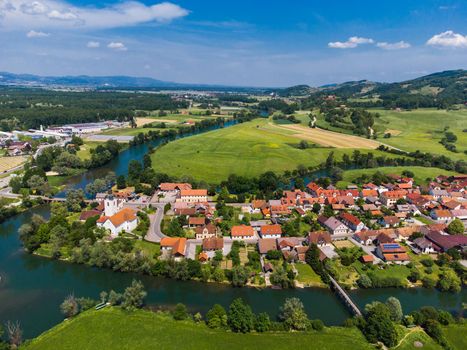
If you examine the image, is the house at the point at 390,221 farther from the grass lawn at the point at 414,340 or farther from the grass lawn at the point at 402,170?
the grass lawn at the point at 414,340

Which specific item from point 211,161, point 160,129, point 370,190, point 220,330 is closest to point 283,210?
point 370,190

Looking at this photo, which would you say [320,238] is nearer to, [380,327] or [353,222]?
[353,222]

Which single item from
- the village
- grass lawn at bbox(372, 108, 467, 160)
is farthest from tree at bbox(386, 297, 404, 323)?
grass lawn at bbox(372, 108, 467, 160)

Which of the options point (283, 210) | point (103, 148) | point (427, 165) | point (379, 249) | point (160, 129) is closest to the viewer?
point (379, 249)

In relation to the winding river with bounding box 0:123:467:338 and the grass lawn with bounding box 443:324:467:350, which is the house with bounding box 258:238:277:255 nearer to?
the winding river with bounding box 0:123:467:338

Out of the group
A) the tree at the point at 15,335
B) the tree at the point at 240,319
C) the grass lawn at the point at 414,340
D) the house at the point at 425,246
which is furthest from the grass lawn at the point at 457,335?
the tree at the point at 15,335

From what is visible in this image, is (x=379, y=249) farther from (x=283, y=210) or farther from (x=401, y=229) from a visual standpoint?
(x=283, y=210)
